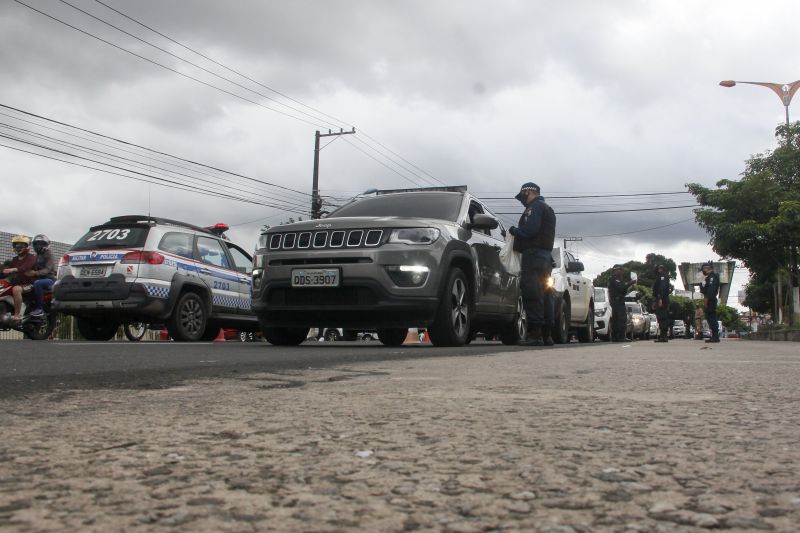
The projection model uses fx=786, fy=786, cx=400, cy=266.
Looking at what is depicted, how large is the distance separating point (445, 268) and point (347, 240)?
3.32 feet

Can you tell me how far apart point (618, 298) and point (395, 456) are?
16.6 metres

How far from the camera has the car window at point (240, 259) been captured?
39.7ft

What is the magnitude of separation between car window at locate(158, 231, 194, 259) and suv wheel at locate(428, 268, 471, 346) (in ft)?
13.7

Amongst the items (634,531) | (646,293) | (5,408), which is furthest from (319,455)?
(646,293)

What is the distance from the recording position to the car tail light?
10000mm

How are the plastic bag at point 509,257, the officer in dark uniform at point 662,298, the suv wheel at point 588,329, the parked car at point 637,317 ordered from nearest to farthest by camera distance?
the plastic bag at point 509,257
the suv wheel at point 588,329
the officer in dark uniform at point 662,298
the parked car at point 637,317

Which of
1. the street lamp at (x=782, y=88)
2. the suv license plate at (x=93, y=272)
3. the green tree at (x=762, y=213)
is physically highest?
the street lamp at (x=782, y=88)

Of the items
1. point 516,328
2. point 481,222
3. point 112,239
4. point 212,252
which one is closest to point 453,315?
point 481,222

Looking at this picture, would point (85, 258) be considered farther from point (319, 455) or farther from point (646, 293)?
point (646, 293)

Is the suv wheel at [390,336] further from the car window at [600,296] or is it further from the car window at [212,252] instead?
the car window at [600,296]

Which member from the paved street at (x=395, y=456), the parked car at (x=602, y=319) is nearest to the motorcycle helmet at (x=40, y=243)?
the paved street at (x=395, y=456)

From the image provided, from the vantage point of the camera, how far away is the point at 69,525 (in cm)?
126

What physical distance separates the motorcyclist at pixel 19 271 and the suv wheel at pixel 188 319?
278cm

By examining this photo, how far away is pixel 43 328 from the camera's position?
12.1 meters
